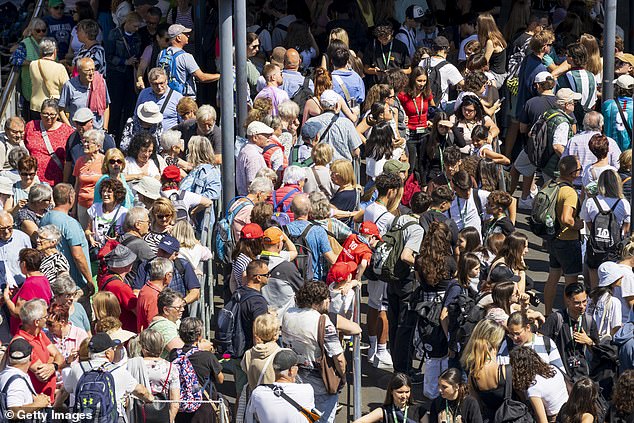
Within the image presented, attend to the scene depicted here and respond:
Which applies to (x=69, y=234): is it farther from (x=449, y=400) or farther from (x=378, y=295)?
(x=449, y=400)

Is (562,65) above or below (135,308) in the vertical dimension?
above

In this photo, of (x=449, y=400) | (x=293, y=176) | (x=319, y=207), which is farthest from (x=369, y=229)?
(x=449, y=400)

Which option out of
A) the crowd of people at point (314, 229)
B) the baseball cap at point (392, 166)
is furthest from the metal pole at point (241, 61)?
the baseball cap at point (392, 166)

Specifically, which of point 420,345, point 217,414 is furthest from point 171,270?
point 420,345

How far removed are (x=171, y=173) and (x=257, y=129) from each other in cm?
111

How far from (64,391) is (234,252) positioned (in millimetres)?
2184

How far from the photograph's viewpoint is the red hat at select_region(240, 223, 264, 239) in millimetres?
11298

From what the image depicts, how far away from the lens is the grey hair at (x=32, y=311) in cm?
1022

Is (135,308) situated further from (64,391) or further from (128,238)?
(64,391)

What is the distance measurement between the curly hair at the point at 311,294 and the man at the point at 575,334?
1.80m

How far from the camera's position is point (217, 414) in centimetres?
993

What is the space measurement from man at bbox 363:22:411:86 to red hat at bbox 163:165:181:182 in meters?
5.71

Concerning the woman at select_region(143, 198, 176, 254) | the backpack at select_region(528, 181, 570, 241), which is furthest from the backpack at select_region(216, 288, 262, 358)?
the backpack at select_region(528, 181, 570, 241)

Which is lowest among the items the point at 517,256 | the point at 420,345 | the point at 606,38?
the point at 420,345
